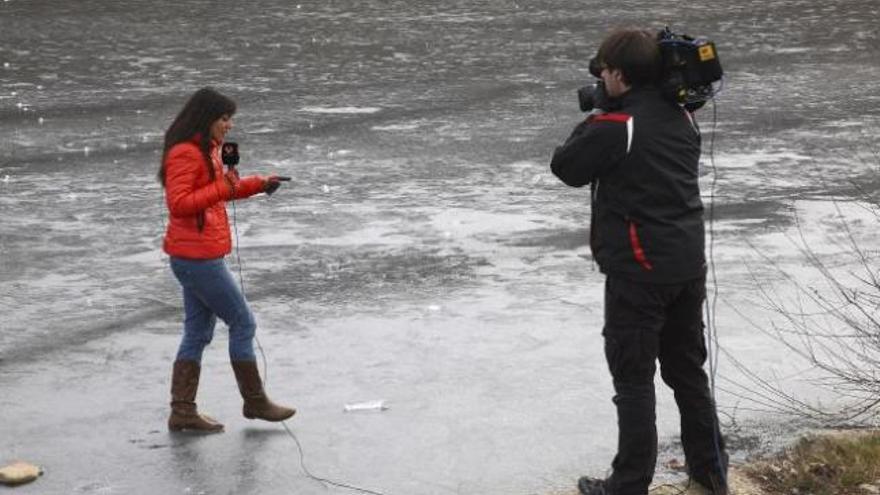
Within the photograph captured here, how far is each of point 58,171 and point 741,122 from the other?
6.40 m

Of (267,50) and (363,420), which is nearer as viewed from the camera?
(363,420)

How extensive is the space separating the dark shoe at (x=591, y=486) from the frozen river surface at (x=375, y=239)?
29 cm

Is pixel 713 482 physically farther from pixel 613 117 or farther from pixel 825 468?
pixel 613 117

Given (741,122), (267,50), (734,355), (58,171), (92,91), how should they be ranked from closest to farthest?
(734,355) → (58,171) → (741,122) → (92,91) → (267,50)

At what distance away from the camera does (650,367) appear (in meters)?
Result: 5.76

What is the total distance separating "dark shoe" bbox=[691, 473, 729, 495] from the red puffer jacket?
7.62 feet

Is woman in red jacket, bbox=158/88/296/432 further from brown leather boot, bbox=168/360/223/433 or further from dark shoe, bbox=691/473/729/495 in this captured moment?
dark shoe, bbox=691/473/729/495

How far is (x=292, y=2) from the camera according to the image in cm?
2334

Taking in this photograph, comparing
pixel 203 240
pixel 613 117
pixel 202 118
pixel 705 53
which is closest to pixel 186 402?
pixel 203 240

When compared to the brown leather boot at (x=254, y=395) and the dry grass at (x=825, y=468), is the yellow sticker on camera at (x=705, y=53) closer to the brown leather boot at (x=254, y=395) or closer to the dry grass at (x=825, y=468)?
the dry grass at (x=825, y=468)

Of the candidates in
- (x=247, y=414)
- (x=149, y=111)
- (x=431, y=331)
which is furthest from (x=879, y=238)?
(x=149, y=111)

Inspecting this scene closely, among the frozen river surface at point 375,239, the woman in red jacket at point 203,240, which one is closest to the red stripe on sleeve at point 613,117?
the frozen river surface at point 375,239

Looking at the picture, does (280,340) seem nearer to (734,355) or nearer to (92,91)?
(734,355)

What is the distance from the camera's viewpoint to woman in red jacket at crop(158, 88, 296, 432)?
22.6ft
